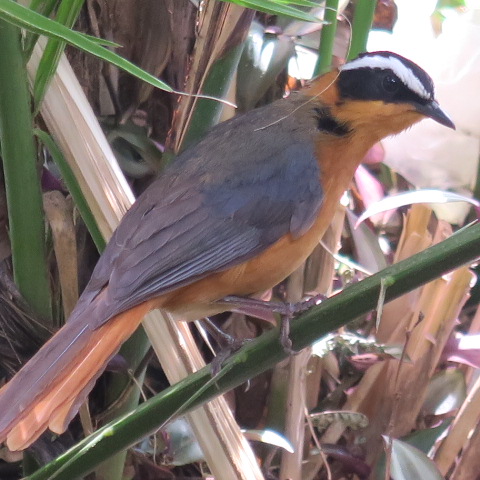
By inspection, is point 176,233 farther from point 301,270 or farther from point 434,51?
point 434,51

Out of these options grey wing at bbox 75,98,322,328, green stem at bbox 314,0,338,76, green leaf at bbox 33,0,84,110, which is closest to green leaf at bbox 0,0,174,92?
green leaf at bbox 33,0,84,110

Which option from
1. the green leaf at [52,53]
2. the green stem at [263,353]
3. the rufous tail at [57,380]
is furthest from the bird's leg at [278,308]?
the green leaf at [52,53]

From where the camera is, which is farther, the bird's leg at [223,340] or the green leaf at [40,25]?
the bird's leg at [223,340]

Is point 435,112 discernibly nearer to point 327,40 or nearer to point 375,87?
point 375,87

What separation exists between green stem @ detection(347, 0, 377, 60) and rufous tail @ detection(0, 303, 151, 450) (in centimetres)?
68

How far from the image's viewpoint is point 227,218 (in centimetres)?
141

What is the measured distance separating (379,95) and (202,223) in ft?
1.30

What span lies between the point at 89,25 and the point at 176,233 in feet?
1.68

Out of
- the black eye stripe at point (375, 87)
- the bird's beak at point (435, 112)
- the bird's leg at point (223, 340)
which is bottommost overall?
the bird's leg at point (223, 340)

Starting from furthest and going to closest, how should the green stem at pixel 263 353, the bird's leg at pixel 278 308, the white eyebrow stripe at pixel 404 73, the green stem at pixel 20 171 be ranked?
1. the white eyebrow stripe at pixel 404 73
2. the green stem at pixel 20 171
3. the bird's leg at pixel 278 308
4. the green stem at pixel 263 353

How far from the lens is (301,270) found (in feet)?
5.35

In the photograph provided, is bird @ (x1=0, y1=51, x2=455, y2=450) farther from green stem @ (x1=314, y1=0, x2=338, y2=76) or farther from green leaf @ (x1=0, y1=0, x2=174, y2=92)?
green leaf @ (x1=0, y1=0, x2=174, y2=92)

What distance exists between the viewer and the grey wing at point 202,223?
1.27 meters

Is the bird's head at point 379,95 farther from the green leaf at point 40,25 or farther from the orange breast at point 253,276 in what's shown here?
the green leaf at point 40,25
